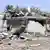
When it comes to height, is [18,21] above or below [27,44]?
above

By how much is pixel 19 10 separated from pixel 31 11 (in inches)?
10.3

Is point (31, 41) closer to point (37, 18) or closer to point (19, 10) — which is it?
point (37, 18)

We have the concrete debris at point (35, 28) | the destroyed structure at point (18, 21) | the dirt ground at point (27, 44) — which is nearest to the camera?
the dirt ground at point (27, 44)

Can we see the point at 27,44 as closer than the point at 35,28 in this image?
Yes

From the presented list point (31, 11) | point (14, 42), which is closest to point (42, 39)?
point (14, 42)

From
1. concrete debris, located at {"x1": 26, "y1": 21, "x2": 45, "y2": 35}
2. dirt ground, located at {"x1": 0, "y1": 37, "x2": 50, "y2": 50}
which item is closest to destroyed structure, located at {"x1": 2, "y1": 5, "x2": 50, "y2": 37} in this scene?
concrete debris, located at {"x1": 26, "y1": 21, "x2": 45, "y2": 35}

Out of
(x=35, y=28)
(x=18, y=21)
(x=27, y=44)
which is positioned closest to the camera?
(x=27, y=44)

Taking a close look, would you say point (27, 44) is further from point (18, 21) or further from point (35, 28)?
point (18, 21)

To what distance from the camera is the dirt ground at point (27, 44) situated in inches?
79.1

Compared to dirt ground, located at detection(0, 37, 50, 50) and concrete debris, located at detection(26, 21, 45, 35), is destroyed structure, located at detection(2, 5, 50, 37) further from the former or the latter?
dirt ground, located at detection(0, 37, 50, 50)

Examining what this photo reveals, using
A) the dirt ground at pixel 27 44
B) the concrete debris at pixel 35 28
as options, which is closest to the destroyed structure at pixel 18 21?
the concrete debris at pixel 35 28

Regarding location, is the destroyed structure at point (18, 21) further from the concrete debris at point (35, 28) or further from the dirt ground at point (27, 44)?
the dirt ground at point (27, 44)

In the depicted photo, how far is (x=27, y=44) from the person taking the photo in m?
2.12

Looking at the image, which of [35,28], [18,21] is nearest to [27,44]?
[35,28]
